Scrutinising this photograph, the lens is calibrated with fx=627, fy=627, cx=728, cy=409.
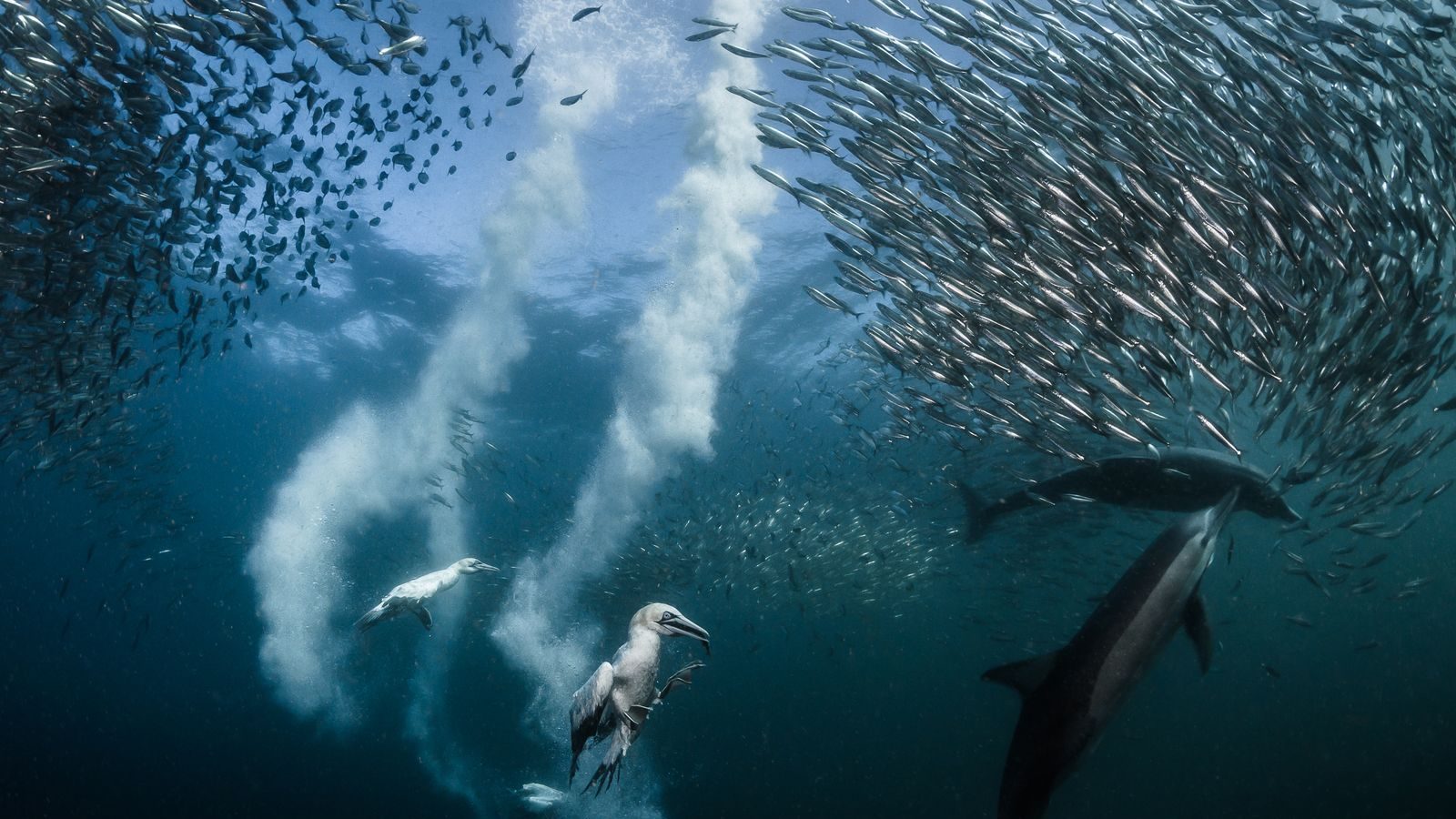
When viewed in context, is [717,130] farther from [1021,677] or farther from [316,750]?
[316,750]

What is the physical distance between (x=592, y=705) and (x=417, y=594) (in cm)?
731

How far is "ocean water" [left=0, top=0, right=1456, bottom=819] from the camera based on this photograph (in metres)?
17.6

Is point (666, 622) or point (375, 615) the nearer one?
point (666, 622)

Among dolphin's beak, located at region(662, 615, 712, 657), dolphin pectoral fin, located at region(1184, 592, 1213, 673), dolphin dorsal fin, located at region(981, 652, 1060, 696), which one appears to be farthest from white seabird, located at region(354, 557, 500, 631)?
dolphin pectoral fin, located at region(1184, 592, 1213, 673)

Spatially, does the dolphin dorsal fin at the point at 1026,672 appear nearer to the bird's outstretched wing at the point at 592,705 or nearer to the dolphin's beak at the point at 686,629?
the dolphin's beak at the point at 686,629

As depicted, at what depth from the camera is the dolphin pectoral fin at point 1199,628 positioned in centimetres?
492

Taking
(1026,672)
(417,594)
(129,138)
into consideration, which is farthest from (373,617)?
(1026,672)

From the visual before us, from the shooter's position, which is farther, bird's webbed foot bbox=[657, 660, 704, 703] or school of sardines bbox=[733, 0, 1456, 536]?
school of sardines bbox=[733, 0, 1456, 536]

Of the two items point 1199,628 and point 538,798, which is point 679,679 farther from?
point 538,798

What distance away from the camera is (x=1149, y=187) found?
5.71 meters

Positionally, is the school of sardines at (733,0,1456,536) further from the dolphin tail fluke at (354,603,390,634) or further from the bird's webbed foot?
the dolphin tail fluke at (354,603,390,634)

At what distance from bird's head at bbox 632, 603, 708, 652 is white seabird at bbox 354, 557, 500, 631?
621 centimetres

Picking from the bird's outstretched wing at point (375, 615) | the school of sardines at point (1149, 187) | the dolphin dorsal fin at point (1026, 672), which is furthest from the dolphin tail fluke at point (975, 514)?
the bird's outstretched wing at point (375, 615)

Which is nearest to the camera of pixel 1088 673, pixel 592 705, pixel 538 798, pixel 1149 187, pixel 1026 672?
pixel 592 705
